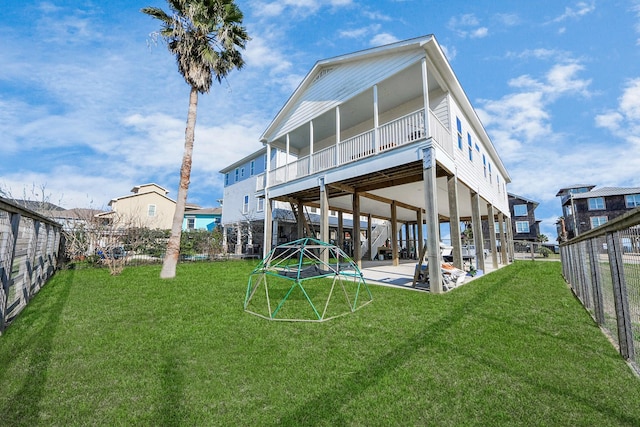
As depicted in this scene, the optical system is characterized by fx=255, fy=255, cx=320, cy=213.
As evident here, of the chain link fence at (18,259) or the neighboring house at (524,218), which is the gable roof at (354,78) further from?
the neighboring house at (524,218)

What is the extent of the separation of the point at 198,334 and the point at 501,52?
14.5m

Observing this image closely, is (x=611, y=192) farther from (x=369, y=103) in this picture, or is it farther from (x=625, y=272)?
(x=625, y=272)

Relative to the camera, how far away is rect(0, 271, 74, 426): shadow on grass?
2.15 m

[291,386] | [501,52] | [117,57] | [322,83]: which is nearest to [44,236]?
[117,57]

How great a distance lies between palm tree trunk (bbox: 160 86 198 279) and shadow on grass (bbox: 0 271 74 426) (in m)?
3.71

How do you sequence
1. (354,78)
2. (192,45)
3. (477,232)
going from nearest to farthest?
(192,45), (354,78), (477,232)

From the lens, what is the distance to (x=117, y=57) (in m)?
10.5

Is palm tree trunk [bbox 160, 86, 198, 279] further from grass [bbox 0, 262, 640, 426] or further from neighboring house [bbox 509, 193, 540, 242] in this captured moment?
neighboring house [bbox 509, 193, 540, 242]

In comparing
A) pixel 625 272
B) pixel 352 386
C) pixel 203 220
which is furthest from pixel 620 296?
pixel 203 220

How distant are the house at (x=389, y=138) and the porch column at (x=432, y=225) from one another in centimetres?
3

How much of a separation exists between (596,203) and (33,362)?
5154 centimetres

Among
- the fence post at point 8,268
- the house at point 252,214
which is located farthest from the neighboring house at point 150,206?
the fence post at point 8,268

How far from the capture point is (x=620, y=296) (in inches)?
121

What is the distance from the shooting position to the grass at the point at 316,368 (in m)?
2.15
